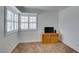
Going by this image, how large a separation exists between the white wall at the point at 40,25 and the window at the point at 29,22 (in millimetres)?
294

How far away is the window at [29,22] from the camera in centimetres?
688

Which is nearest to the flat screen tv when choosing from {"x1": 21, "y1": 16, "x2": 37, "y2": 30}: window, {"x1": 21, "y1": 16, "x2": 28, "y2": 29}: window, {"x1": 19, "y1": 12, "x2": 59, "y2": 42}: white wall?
{"x1": 19, "y1": 12, "x2": 59, "y2": 42}: white wall

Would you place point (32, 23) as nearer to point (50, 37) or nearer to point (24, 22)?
point (24, 22)

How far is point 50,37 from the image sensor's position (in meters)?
6.47

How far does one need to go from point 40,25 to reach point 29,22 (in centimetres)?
81

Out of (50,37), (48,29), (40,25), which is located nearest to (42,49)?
(50,37)

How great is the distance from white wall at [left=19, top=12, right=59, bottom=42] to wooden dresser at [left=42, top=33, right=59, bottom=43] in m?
0.66

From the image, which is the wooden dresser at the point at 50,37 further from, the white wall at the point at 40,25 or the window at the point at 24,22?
the window at the point at 24,22

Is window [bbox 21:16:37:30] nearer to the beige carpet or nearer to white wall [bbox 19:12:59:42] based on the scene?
white wall [bbox 19:12:59:42]

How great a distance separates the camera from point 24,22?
6973 millimetres

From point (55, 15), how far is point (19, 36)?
3049 mm

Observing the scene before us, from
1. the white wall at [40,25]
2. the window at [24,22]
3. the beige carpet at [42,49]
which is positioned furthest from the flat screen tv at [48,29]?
the beige carpet at [42,49]
